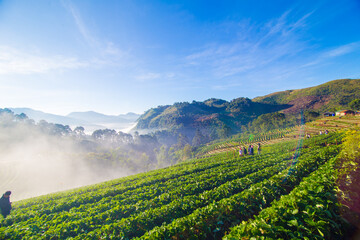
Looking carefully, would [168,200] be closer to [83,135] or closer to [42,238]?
[42,238]

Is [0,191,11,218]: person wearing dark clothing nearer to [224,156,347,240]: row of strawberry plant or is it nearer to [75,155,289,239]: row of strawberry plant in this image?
[75,155,289,239]: row of strawberry plant

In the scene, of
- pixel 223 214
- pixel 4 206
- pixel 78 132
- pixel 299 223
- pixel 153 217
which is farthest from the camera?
pixel 78 132

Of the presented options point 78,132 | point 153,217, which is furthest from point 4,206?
point 78,132

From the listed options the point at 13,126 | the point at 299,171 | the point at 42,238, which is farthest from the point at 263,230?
the point at 13,126

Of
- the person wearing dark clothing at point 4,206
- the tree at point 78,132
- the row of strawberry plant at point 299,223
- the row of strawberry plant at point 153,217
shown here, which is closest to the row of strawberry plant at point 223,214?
the row of strawberry plant at point 153,217

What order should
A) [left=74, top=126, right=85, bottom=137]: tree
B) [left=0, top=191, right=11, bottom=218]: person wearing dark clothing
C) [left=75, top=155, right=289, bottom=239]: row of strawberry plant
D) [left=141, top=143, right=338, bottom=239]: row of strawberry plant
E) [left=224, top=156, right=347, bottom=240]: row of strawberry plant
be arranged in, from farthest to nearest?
1. [left=74, top=126, right=85, bottom=137]: tree
2. [left=0, top=191, right=11, bottom=218]: person wearing dark clothing
3. [left=75, top=155, right=289, bottom=239]: row of strawberry plant
4. [left=141, top=143, right=338, bottom=239]: row of strawberry plant
5. [left=224, top=156, right=347, bottom=240]: row of strawberry plant

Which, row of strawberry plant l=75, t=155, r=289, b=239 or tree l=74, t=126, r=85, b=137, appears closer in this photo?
row of strawberry plant l=75, t=155, r=289, b=239

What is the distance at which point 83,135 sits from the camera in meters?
133

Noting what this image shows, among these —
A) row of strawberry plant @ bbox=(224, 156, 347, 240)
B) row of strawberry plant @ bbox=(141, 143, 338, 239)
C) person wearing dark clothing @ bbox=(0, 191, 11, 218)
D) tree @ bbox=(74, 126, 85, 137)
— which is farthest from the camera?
tree @ bbox=(74, 126, 85, 137)

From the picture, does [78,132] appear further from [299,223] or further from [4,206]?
[299,223]

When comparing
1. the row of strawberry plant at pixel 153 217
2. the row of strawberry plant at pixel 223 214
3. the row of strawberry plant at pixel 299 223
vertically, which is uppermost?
the row of strawberry plant at pixel 299 223

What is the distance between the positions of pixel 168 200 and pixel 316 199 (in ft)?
25.7

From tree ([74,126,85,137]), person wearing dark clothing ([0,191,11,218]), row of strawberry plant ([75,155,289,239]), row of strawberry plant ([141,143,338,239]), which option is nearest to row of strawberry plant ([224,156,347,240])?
row of strawberry plant ([141,143,338,239])

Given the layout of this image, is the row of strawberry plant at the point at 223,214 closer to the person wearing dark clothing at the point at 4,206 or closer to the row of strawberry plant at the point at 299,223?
the row of strawberry plant at the point at 299,223
